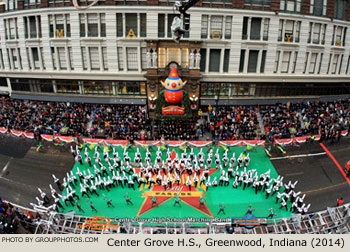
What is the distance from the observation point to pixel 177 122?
2780cm

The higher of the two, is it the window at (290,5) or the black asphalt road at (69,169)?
the window at (290,5)

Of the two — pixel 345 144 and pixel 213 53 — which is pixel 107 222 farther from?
pixel 345 144

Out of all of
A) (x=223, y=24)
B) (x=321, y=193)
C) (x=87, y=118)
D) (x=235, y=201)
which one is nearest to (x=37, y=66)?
(x=87, y=118)

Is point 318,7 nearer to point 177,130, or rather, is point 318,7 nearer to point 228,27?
point 228,27

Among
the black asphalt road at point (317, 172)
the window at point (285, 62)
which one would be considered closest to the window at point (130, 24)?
the window at point (285, 62)

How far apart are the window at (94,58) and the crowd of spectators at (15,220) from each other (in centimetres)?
1926

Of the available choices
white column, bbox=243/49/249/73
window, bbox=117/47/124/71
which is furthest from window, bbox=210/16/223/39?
window, bbox=117/47/124/71

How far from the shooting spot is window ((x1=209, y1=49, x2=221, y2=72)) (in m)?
29.5

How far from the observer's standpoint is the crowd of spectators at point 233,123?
2592cm

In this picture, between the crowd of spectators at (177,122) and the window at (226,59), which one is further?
the window at (226,59)

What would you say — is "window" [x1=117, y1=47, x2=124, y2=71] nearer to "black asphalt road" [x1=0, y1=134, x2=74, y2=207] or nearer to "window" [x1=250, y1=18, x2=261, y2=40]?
"black asphalt road" [x1=0, y1=134, x2=74, y2=207]

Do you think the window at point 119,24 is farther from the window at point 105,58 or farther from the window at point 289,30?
the window at point 289,30

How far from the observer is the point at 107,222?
551 inches

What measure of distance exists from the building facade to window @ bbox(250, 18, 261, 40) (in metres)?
0.12
